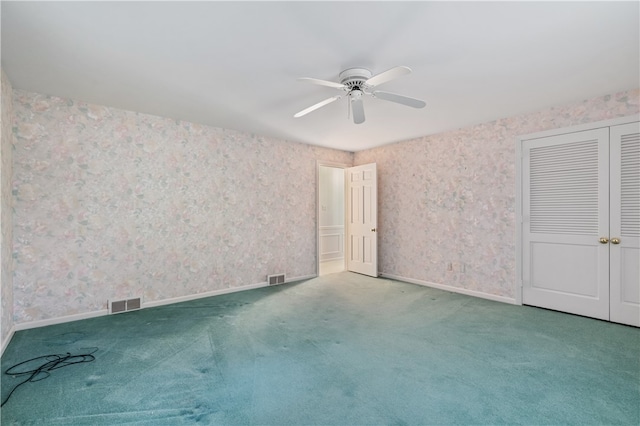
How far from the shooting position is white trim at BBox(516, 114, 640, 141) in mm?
3116

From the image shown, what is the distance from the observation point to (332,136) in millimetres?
4777

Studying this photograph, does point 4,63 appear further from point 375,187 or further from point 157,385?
point 375,187

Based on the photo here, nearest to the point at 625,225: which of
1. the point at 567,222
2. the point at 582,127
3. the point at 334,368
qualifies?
the point at 567,222

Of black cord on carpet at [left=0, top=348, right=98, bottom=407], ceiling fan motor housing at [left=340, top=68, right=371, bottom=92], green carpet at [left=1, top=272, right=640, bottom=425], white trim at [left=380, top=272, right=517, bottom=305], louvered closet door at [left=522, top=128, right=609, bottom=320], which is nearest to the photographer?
green carpet at [left=1, top=272, right=640, bottom=425]

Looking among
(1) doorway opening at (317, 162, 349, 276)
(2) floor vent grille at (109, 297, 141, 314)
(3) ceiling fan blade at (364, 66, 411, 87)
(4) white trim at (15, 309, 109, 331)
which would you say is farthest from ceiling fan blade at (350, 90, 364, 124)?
(1) doorway opening at (317, 162, 349, 276)

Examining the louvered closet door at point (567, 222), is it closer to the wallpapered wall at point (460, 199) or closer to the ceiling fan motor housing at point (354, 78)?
the wallpapered wall at point (460, 199)

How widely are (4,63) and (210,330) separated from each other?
286 centimetres

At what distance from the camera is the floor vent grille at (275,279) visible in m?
4.86

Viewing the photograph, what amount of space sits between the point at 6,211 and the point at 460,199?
5.14 metres

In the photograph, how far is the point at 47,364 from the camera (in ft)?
7.80

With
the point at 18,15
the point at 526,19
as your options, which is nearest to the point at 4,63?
the point at 18,15

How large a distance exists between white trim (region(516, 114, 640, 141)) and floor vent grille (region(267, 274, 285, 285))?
3.86 m

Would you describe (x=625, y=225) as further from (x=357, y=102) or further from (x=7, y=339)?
(x=7, y=339)

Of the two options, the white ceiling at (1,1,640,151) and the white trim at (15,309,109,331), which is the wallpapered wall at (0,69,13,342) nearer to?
the white trim at (15,309,109,331)
